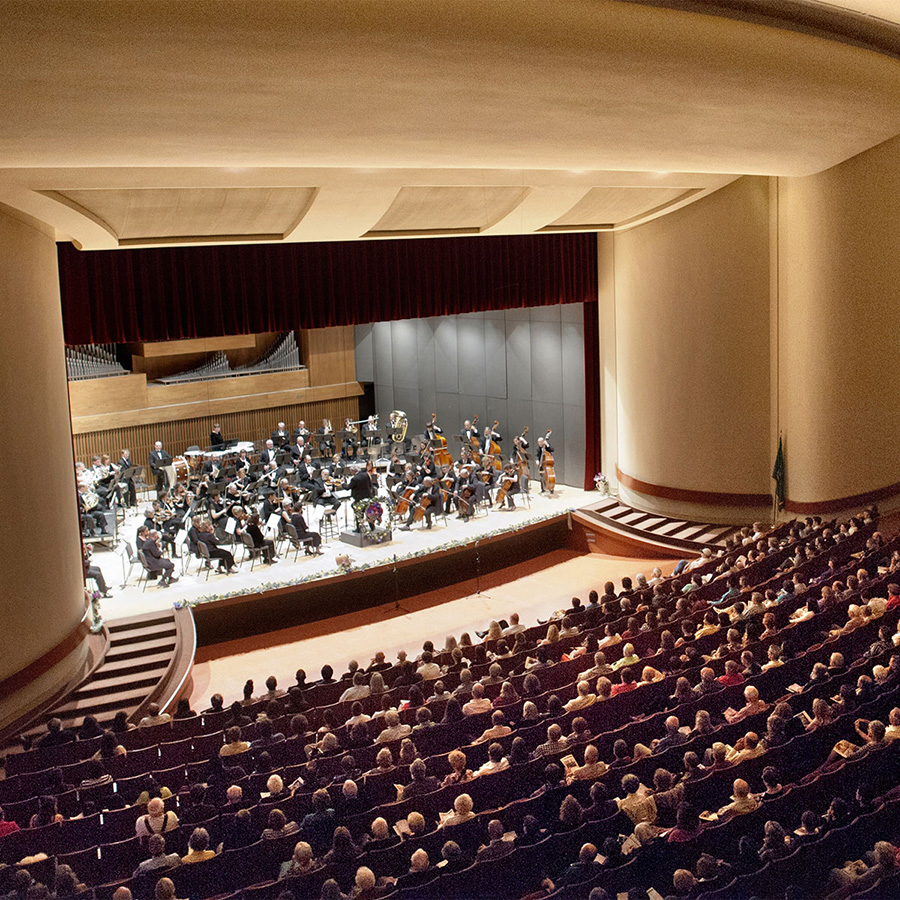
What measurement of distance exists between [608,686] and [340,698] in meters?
2.37

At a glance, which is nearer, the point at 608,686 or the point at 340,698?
the point at 608,686

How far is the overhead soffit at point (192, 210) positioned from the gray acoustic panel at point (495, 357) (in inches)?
270

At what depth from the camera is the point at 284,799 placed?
6.42 meters

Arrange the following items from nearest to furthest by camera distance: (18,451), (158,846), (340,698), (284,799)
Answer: (158,846)
(284,799)
(340,698)
(18,451)

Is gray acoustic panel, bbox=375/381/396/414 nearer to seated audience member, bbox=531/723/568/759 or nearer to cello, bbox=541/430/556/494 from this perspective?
cello, bbox=541/430/556/494

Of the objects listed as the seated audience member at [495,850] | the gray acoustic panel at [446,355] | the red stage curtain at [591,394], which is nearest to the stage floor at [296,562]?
the red stage curtain at [591,394]

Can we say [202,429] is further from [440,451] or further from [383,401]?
[440,451]

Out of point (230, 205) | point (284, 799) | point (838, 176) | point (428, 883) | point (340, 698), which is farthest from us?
point (838, 176)

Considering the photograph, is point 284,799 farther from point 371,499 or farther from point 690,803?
point 371,499

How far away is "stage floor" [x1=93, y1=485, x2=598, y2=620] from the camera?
12578 millimetres

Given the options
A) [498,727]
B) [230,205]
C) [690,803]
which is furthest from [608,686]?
[230,205]

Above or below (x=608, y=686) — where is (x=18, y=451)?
above

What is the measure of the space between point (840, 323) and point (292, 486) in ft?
24.7

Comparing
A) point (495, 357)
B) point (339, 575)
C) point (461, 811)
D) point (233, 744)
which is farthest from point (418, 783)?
point (495, 357)
